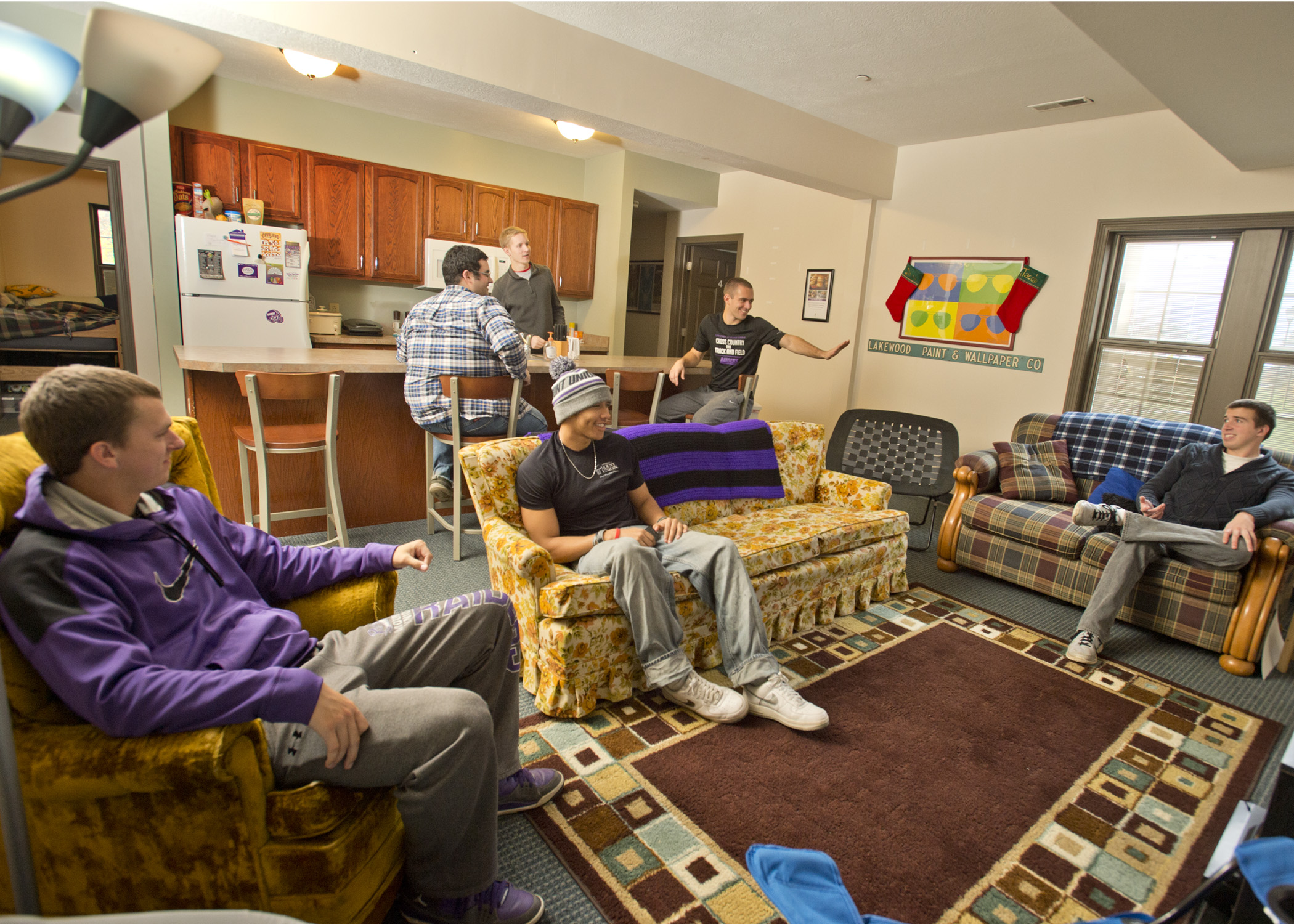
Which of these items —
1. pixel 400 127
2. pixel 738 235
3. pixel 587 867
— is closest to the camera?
pixel 587 867

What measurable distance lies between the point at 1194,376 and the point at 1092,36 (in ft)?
8.77

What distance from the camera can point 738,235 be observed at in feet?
20.6

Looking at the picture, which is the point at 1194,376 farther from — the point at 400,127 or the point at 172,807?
the point at 400,127

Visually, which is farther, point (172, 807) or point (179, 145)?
point (179, 145)

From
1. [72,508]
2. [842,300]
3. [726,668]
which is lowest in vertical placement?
[726,668]

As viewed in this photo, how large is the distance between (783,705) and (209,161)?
16.9 feet

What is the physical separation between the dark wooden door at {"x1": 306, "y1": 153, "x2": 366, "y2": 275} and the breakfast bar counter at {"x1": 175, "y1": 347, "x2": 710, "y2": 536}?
202cm

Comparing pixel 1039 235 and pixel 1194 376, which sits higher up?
pixel 1039 235

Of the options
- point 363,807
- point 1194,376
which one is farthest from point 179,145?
point 1194,376

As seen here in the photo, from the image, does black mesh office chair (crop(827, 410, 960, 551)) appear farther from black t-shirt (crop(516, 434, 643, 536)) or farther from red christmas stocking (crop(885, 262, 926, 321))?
black t-shirt (crop(516, 434, 643, 536))

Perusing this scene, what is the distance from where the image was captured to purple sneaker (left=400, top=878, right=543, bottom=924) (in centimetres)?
128

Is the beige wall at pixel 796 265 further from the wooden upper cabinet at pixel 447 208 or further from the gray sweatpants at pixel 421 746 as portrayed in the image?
the gray sweatpants at pixel 421 746

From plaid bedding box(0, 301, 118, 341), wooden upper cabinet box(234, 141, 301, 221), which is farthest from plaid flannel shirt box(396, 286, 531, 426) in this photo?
plaid bedding box(0, 301, 118, 341)

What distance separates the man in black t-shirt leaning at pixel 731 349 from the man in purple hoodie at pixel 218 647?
284 centimetres
